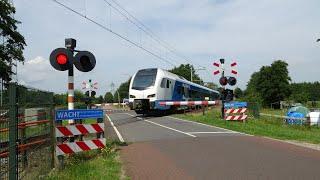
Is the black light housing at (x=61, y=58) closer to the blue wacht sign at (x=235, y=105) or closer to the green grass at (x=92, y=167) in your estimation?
the green grass at (x=92, y=167)

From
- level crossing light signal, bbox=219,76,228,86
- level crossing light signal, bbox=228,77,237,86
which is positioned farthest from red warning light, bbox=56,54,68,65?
level crossing light signal, bbox=228,77,237,86

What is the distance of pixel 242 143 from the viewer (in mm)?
16609

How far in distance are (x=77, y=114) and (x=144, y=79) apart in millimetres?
24399

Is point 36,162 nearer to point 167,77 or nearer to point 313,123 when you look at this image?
point 313,123

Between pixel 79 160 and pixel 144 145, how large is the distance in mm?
4304

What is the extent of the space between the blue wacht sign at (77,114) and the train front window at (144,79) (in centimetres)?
2319

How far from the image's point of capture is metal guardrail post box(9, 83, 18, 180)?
7.74 metres

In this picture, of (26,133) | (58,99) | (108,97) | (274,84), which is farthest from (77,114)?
(108,97)

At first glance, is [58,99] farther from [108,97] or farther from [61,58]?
[108,97]

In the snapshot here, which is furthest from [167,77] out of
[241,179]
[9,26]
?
[241,179]

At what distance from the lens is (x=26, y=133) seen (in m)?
9.91

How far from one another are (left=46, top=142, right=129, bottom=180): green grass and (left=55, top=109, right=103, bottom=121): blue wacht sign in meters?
1.00

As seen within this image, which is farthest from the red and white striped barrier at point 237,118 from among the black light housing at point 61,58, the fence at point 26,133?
the fence at point 26,133

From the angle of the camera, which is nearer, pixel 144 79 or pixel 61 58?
pixel 61 58
